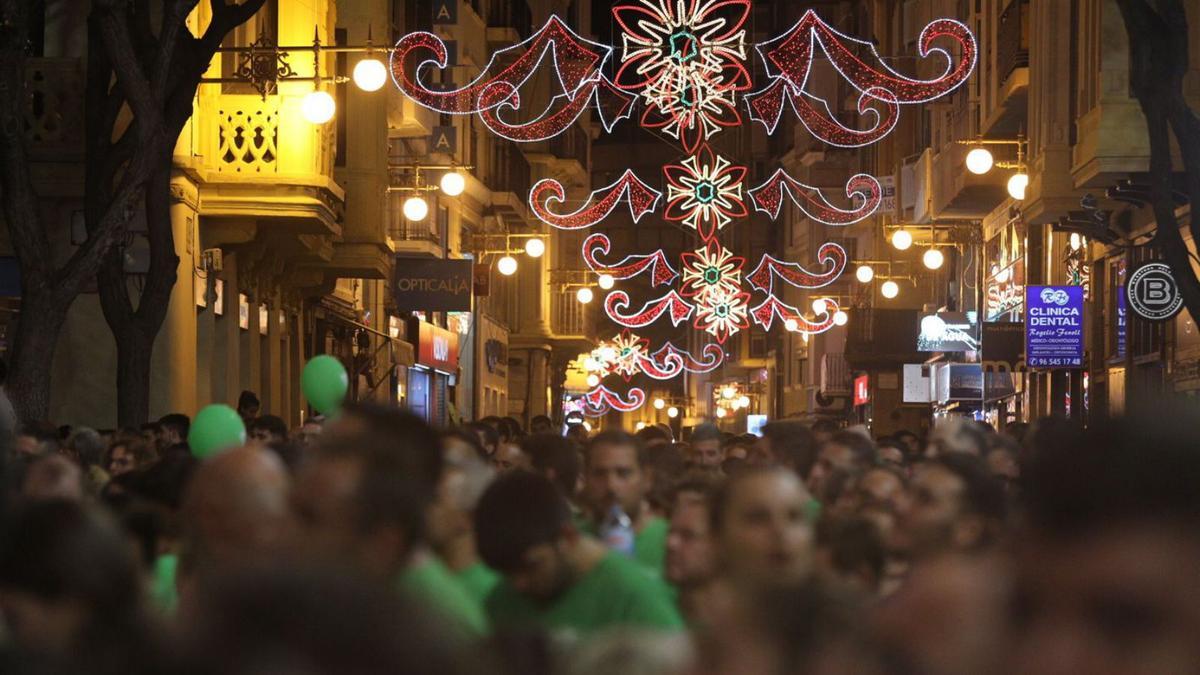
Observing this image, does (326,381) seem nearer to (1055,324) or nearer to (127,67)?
(127,67)

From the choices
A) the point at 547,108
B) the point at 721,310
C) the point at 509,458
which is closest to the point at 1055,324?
the point at 547,108

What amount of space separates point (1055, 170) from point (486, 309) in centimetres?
2993

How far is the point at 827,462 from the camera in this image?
35.7ft

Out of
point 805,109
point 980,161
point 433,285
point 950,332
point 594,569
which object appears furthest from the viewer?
point 950,332

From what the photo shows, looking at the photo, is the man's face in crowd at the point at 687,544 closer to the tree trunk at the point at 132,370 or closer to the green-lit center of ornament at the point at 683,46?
the tree trunk at the point at 132,370

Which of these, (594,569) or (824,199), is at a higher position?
(824,199)

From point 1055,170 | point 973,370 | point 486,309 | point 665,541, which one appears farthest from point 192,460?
point 486,309

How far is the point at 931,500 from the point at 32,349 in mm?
11816

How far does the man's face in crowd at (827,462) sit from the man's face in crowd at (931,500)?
2480 millimetres

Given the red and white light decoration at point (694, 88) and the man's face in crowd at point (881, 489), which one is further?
the red and white light decoration at point (694, 88)

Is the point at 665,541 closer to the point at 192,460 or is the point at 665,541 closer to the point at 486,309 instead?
the point at 192,460

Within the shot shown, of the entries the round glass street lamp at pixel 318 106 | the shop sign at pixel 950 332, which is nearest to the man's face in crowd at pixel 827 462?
the round glass street lamp at pixel 318 106

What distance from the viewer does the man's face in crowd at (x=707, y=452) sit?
1442 cm

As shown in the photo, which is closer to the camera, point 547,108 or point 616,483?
point 616,483
